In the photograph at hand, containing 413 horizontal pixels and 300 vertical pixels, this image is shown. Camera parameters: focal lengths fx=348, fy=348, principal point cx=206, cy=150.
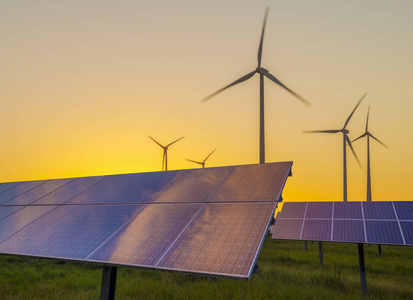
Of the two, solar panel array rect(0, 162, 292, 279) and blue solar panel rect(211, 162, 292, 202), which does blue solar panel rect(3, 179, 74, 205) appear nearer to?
solar panel array rect(0, 162, 292, 279)

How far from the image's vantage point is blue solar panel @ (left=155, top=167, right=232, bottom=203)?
29.9 feet

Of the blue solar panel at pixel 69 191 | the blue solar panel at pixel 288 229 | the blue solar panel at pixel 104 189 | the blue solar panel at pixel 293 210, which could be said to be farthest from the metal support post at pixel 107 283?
the blue solar panel at pixel 293 210

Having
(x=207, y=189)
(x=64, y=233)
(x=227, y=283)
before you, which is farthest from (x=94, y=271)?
(x=207, y=189)

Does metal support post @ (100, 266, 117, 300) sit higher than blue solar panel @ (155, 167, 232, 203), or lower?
lower

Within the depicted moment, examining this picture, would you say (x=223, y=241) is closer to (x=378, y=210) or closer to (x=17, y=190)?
(x=17, y=190)

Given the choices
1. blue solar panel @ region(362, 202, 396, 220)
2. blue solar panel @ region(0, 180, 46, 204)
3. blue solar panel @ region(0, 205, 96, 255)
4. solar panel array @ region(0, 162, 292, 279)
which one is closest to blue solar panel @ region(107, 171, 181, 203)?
solar panel array @ region(0, 162, 292, 279)

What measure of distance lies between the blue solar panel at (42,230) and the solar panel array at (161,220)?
1.5 inches

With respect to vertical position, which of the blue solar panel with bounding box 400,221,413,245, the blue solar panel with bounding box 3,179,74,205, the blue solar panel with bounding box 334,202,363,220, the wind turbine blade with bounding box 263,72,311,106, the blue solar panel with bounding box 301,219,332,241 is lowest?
the blue solar panel with bounding box 301,219,332,241

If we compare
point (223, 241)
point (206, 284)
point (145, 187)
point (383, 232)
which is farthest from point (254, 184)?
point (383, 232)

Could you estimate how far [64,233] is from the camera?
899 cm

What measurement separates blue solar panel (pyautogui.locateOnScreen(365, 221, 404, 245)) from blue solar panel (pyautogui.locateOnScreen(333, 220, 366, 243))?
33 cm

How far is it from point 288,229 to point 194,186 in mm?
14707

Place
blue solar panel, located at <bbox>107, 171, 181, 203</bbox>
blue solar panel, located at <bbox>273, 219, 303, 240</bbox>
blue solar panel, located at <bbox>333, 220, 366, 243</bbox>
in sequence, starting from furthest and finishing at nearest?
blue solar panel, located at <bbox>273, 219, 303, 240</bbox>, blue solar panel, located at <bbox>333, 220, 366, 243</bbox>, blue solar panel, located at <bbox>107, 171, 181, 203</bbox>

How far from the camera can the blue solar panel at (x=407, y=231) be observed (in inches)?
602
